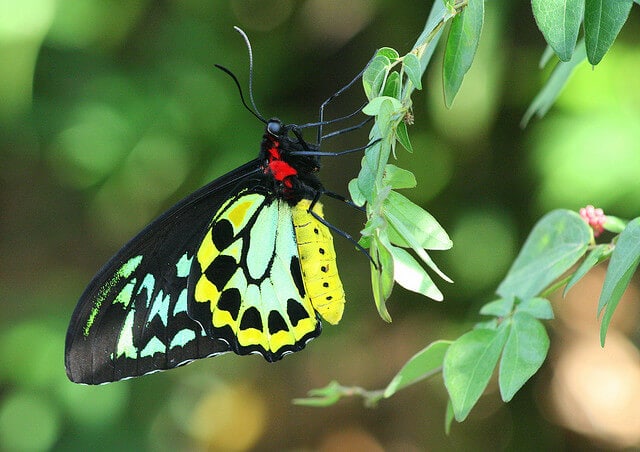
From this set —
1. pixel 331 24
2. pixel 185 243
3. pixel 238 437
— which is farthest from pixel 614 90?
pixel 238 437

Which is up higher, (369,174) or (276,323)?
(369,174)

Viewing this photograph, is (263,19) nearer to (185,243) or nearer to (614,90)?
(614,90)

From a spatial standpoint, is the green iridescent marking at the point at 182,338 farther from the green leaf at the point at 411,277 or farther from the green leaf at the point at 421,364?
the green leaf at the point at 411,277

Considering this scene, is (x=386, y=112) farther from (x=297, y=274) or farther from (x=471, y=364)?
(x=297, y=274)

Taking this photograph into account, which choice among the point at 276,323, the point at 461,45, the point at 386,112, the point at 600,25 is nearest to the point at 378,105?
the point at 386,112

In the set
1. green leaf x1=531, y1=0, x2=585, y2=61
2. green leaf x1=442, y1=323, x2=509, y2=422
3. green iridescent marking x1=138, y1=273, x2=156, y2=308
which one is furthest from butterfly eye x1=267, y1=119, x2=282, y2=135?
green leaf x1=531, y1=0, x2=585, y2=61
